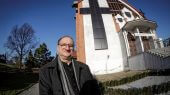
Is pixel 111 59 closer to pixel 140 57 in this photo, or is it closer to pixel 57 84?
pixel 140 57

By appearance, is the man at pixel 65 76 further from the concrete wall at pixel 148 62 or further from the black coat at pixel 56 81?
the concrete wall at pixel 148 62

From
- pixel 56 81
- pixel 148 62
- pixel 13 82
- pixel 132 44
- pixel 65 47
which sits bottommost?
pixel 13 82

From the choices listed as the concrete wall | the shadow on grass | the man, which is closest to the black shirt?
the man

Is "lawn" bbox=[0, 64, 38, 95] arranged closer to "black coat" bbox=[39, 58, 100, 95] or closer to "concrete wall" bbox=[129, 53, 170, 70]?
"black coat" bbox=[39, 58, 100, 95]

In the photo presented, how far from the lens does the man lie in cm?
243

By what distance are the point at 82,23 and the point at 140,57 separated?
9.33 m

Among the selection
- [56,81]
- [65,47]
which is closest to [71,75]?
[56,81]

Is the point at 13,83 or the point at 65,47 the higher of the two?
the point at 65,47

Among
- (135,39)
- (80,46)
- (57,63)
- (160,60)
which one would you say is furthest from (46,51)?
(57,63)

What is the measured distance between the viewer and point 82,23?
851 inches

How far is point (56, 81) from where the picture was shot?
2488 millimetres

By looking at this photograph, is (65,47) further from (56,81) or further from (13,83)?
(13,83)

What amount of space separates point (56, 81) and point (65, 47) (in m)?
0.60

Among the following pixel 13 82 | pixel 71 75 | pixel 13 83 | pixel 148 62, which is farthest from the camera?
pixel 13 82
